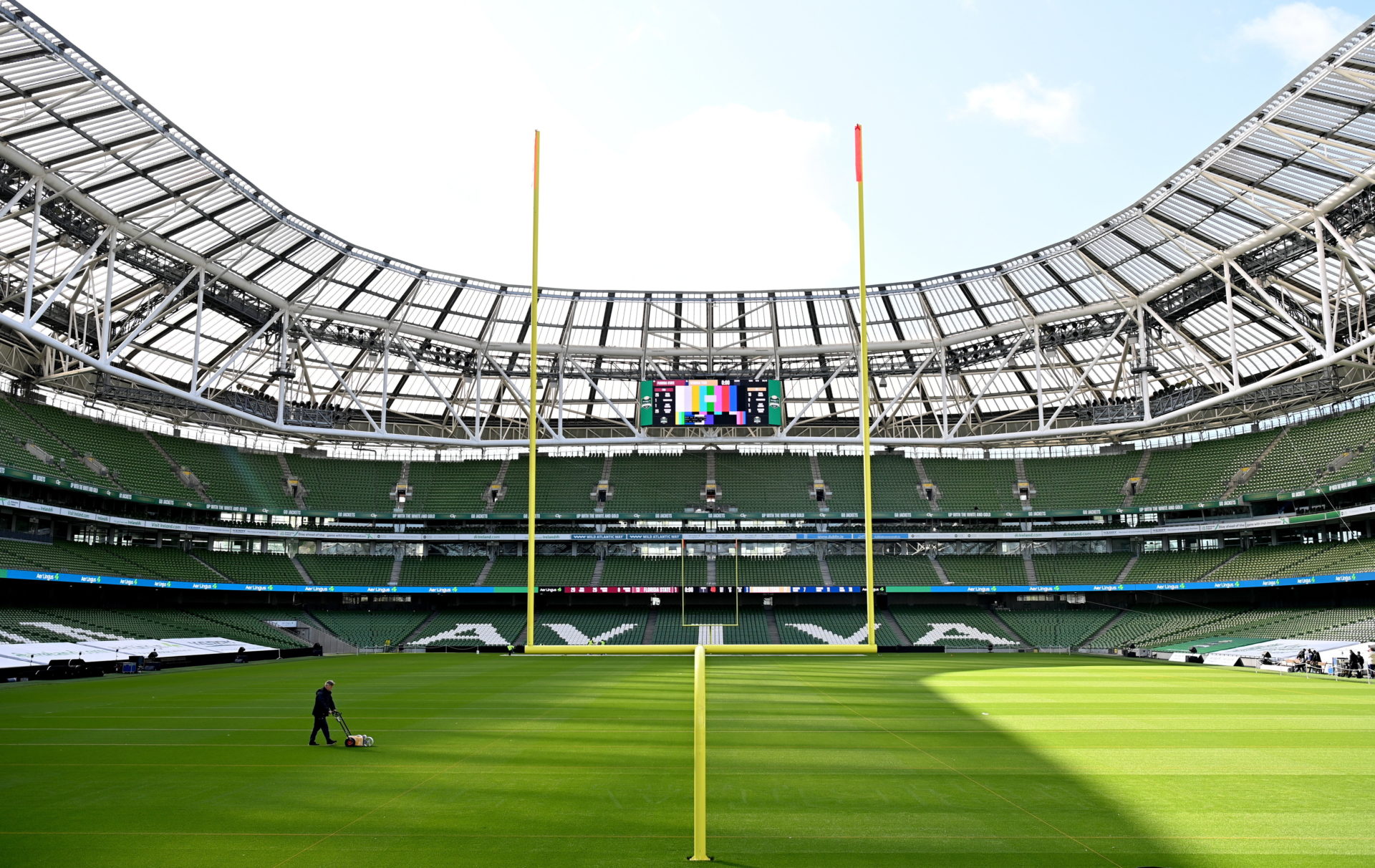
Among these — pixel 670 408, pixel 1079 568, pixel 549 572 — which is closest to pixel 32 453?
pixel 549 572

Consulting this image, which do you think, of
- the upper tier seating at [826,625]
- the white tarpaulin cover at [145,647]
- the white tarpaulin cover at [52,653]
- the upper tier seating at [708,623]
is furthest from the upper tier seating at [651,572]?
the white tarpaulin cover at [52,653]

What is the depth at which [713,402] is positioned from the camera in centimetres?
5134

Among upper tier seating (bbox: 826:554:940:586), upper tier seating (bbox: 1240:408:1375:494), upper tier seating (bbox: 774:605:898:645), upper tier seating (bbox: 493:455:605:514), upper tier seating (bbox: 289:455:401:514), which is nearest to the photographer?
upper tier seating (bbox: 1240:408:1375:494)

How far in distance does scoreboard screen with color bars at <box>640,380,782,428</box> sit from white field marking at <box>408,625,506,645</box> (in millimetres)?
19028

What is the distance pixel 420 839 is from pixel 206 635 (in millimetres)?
45343

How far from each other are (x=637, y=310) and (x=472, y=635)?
2415 centimetres

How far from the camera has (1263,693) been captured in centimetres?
2752

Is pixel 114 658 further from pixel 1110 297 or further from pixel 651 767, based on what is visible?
pixel 1110 297

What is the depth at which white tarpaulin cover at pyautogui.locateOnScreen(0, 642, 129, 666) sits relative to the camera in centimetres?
3434

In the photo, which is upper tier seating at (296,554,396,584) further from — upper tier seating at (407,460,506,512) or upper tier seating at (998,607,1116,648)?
upper tier seating at (998,607,1116,648)

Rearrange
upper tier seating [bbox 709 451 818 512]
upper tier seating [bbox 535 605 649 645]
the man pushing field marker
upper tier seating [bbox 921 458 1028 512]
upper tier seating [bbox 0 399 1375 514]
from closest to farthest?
1. the man pushing field marker
2. upper tier seating [bbox 0 399 1375 514]
3. upper tier seating [bbox 535 605 649 645]
4. upper tier seating [bbox 921 458 1028 512]
5. upper tier seating [bbox 709 451 818 512]

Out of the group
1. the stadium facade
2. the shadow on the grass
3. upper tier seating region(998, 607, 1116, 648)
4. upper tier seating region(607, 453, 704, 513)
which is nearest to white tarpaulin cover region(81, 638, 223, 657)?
the stadium facade

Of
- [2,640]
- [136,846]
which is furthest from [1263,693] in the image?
[2,640]

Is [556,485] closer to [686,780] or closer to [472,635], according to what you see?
[472,635]
